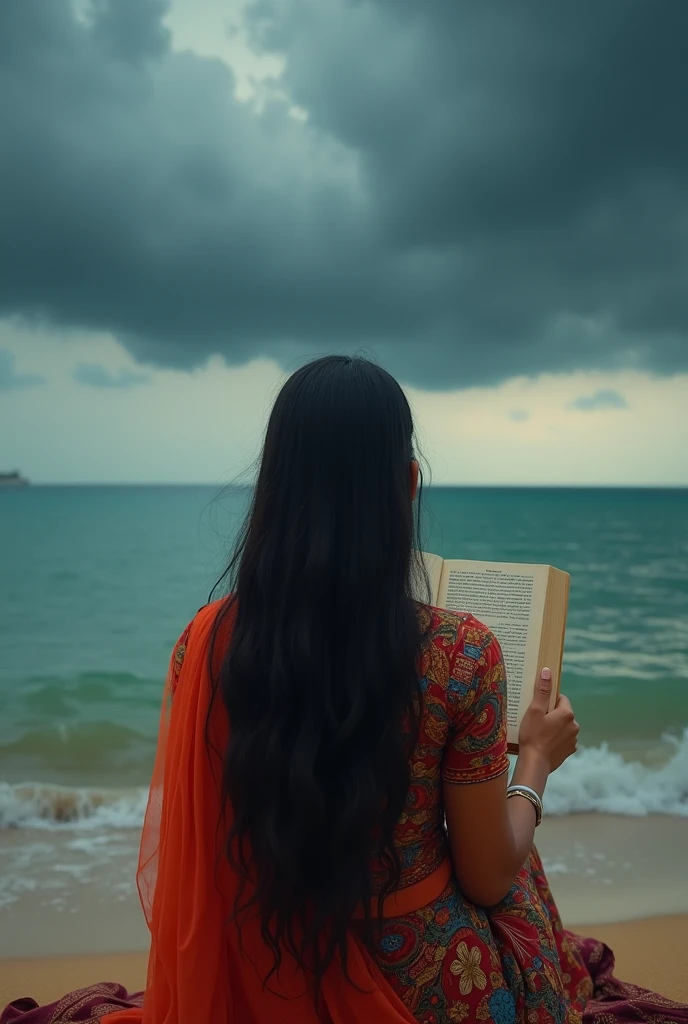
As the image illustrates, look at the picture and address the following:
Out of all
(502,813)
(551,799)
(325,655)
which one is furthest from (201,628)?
(551,799)

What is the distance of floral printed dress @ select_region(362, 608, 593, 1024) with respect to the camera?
1.34m

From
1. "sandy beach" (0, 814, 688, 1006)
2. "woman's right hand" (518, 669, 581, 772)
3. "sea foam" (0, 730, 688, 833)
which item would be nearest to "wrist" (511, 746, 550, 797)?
"woman's right hand" (518, 669, 581, 772)

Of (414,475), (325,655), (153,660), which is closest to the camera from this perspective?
(325,655)

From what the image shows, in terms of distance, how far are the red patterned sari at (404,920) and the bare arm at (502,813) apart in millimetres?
28

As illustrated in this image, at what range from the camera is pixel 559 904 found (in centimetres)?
345

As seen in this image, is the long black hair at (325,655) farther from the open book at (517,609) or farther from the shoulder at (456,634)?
the open book at (517,609)

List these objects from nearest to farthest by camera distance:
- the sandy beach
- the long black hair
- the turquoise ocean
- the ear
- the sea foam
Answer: the long black hair → the ear → the sandy beach → the sea foam → the turquoise ocean

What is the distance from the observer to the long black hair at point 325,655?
129cm

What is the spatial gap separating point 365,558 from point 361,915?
0.61 metres

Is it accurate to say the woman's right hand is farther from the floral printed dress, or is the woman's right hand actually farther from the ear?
the ear

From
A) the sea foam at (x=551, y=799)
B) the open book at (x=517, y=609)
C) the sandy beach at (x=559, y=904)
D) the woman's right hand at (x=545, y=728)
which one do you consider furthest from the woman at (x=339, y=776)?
the sea foam at (x=551, y=799)

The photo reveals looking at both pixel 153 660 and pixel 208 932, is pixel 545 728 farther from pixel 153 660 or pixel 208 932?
pixel 153 660

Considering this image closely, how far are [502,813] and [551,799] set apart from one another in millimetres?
3524

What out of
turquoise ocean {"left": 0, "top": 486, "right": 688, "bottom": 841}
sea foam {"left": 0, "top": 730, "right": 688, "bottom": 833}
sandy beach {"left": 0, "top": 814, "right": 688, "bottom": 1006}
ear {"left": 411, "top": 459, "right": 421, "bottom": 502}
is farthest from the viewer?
turquoise ocean {"left": 0, "top": 486, "right": 688, "bottom": 841}
